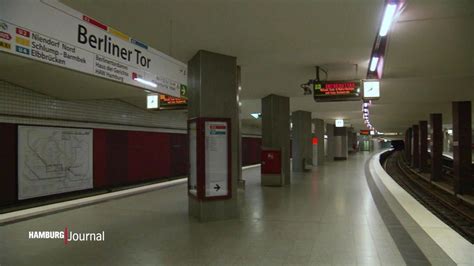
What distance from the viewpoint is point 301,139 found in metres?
17.6

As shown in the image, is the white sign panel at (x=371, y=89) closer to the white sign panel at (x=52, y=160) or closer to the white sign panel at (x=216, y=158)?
the white sign panel at (x=216, y=158)

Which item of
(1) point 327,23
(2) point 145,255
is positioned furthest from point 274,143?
(2) point 145,255

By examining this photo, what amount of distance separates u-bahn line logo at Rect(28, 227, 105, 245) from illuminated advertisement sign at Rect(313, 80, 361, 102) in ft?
19.0

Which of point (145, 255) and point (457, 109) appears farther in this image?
point (457, 109)

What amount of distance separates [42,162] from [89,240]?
463cm

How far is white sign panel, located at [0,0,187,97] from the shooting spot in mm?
2656

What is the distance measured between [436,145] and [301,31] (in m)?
16.4

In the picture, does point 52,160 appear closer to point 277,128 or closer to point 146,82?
point 146,82

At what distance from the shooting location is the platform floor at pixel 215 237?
433 cm

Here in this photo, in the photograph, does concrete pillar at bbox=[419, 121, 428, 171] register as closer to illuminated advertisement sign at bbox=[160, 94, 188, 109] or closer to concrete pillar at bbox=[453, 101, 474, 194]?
concrete pillar at bbox=[453, 101, 474, 194]

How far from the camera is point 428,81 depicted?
10.4m

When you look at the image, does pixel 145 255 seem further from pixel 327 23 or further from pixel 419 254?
pixel 327 23

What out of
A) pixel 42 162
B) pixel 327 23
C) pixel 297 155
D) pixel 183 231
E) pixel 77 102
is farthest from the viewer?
pixel 297 155

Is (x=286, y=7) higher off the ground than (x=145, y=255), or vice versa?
(x=286, y=7)
